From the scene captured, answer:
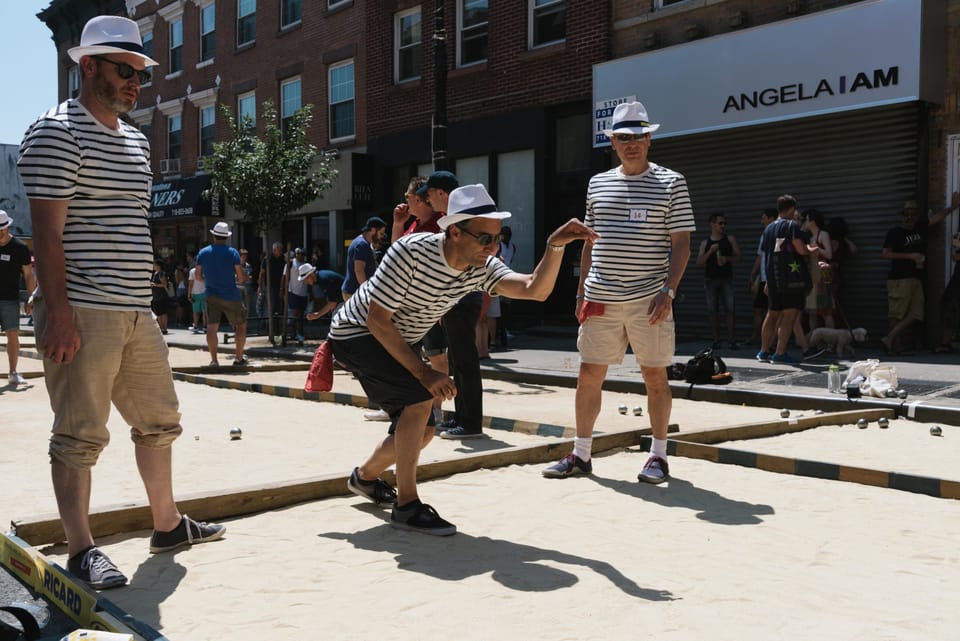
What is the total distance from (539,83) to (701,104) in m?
3.98

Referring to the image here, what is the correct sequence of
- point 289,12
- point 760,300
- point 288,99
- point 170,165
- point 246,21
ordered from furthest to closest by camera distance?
point 170,165, point 246,21, point 288,99, point 289,12, point 760,300

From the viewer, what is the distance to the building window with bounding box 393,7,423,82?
2123cm

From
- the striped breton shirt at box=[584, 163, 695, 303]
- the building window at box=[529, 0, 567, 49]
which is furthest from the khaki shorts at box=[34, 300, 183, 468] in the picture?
the building window at box=[529, 0, 567, 49]

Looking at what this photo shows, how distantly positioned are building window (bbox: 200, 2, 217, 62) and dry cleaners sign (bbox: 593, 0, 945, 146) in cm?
1614

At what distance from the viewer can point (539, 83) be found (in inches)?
711

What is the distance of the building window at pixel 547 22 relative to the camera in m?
17.9

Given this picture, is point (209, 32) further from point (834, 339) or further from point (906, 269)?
point (906, 269)

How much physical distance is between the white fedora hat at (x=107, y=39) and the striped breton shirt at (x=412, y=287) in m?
1.34

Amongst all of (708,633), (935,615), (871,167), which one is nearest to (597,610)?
(708,633)

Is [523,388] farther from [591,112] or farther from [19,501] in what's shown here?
[591,112]

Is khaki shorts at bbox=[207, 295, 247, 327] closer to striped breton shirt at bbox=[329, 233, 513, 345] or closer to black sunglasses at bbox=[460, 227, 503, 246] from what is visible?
striped breton shirt at bbox=[329, 233, 513, 345]

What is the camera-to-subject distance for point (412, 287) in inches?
173

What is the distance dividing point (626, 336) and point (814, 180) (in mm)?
9332

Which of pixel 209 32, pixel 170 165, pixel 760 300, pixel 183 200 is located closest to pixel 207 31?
pixel 209 32
